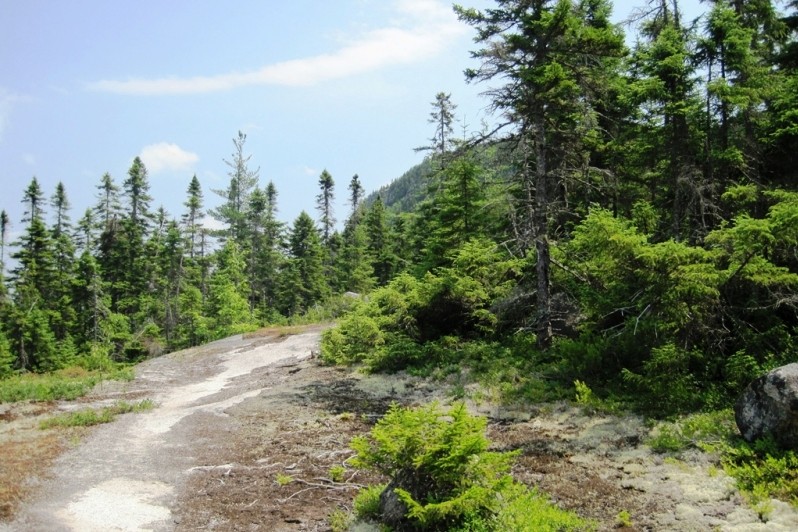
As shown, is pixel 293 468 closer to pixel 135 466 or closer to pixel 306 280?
pixel 135 466

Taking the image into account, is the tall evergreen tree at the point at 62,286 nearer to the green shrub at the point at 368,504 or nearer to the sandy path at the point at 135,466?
the sandy path at the point at 135,466

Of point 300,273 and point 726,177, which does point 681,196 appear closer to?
point 726,177

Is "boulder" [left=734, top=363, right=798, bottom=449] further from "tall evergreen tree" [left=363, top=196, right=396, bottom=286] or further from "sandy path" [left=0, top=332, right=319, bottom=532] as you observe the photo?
"tall evergreen tree" [left=363, top=196, right=396, bottom=286]

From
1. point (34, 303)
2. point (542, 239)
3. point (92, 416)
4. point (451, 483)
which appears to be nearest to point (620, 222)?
point (542, 239)

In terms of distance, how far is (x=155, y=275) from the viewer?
57.0 m

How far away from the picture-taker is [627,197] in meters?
23.4

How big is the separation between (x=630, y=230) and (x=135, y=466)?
11.8 m

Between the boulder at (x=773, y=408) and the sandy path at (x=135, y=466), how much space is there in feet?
31.0

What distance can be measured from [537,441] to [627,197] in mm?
16318

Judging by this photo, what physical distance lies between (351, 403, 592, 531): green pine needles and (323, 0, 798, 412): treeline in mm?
5435

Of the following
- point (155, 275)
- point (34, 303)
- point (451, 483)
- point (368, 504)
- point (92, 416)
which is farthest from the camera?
point (155, 275)

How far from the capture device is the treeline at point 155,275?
4309cm

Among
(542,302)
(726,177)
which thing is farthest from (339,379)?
(726,177)

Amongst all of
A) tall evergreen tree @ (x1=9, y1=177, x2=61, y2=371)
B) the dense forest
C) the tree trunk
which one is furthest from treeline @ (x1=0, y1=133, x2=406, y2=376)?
the tree trunk
